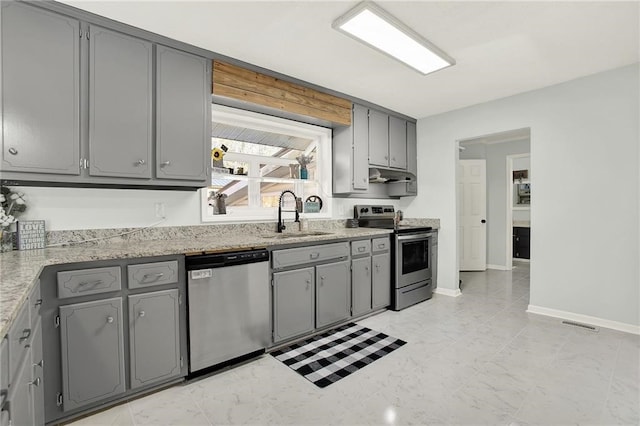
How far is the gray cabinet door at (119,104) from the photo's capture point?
6.86ft

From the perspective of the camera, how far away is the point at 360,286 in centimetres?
333

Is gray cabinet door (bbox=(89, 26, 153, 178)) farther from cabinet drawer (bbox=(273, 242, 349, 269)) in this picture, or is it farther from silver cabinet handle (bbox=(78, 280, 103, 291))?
cabinet drawer (bbox=(273, 242, 349, 269))

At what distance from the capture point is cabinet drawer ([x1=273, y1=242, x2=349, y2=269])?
103 inches

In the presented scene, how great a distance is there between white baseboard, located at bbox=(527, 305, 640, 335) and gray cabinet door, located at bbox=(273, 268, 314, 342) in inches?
104

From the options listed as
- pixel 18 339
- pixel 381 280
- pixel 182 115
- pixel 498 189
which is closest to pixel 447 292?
pixel 381 280

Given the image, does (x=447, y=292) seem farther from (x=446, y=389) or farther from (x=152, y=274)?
(x=152, y=274)

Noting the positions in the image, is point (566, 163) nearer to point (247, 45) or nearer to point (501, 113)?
point (501, 113)

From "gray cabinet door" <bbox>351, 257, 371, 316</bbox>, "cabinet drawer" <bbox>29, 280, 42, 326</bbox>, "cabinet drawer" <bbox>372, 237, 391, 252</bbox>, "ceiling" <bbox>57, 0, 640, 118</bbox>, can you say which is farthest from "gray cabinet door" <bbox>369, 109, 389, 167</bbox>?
"cabinet drawer" <bbox>29, 280, 42, 326</bbox>

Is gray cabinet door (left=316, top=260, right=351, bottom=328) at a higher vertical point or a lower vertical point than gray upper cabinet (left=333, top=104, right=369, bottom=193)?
lower

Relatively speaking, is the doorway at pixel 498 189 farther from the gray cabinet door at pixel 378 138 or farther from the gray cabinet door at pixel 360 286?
the gray cabinet door at pixel 360 286

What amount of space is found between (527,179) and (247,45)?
704 cm

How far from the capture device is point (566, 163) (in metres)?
3.32

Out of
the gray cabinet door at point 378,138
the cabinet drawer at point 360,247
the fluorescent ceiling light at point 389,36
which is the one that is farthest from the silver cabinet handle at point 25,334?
the gray cabinet door at point 378,138

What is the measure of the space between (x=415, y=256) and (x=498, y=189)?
3356 millimetres
